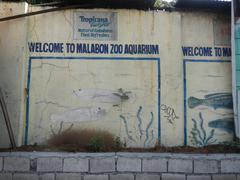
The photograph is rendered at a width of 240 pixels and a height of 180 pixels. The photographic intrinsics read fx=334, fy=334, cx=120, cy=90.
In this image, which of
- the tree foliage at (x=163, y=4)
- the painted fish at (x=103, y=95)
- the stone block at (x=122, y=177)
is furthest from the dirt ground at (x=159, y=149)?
the tree foliage at (x=163, y=4)

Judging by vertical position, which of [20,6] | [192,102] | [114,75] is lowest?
[192,102]

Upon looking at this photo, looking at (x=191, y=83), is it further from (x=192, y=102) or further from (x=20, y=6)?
(x=20, y=6)

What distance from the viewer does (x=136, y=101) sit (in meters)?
5.51

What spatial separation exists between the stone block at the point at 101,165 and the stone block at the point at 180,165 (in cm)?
84

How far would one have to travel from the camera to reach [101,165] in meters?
4.79

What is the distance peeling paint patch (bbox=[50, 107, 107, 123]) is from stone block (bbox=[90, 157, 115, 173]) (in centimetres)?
86

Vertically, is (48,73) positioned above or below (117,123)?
above

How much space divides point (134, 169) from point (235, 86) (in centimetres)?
214

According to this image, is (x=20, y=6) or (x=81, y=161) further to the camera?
(x=20, y=6)

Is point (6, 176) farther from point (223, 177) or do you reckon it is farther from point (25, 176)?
point (223, 177)

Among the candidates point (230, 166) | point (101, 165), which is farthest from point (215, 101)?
point (101, 165)

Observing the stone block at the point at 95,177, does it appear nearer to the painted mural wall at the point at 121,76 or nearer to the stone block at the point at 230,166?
the painted mural wall at the point at 121,76

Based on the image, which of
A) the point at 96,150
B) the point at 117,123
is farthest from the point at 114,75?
the point at 96,150

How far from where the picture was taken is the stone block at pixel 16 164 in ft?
15.8
